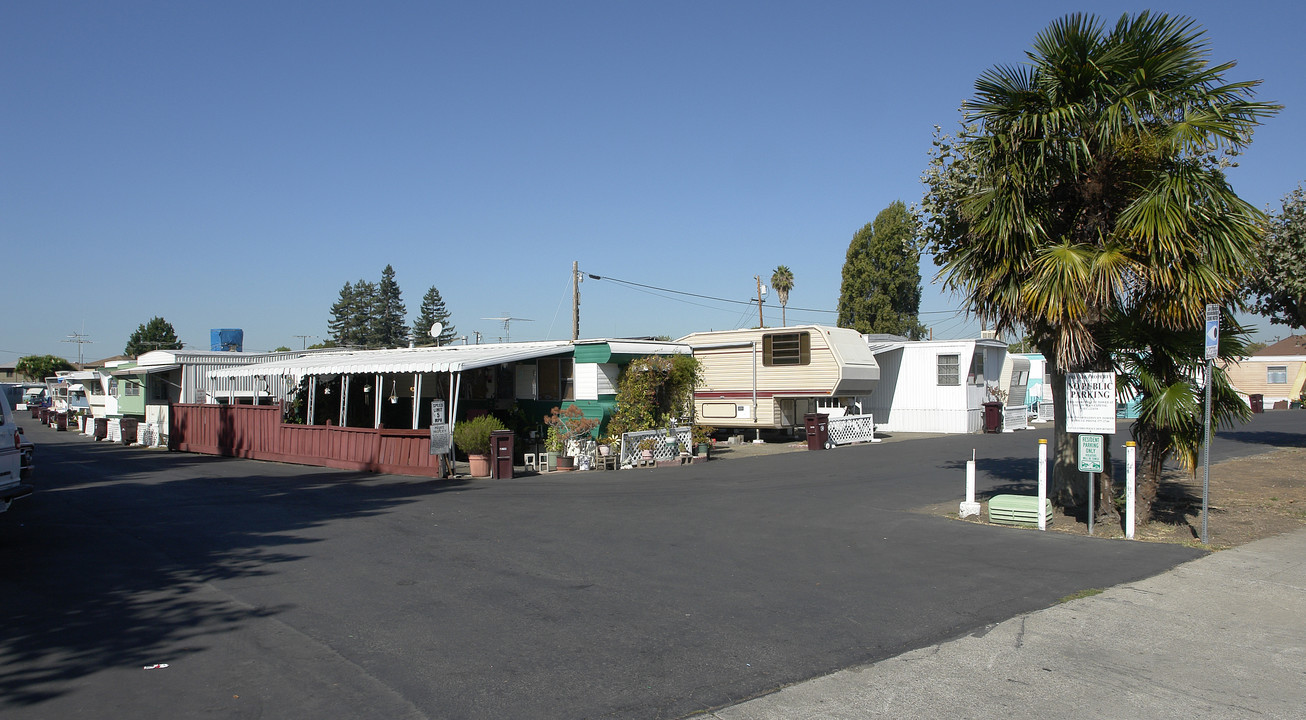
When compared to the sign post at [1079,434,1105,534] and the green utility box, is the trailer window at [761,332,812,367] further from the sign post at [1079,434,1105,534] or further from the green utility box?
the sign post at [1079,434,1105,534]

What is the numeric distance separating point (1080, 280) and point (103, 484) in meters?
18.2

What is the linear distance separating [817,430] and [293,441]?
A: 1416cm

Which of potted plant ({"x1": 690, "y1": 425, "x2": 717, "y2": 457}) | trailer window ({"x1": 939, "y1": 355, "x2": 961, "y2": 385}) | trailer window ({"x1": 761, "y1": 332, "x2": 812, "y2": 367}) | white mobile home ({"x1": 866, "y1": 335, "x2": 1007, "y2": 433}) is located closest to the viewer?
potted plant ({"x1": 690, "y1": 425, "x2": 717, "y2": 457})

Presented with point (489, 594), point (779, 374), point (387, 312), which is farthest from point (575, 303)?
point (387, 312)

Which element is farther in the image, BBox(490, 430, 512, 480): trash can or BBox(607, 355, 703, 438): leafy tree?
BBox(607, 355, 703, 438): leafy tree

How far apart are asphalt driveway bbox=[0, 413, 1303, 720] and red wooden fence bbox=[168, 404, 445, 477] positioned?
11.3 feet

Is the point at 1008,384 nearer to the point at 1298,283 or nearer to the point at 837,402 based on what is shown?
the point at 837,402

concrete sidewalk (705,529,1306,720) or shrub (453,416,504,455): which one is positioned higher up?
shrub (453,416,504,455)

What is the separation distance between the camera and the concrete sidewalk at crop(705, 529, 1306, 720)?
4.96 metres

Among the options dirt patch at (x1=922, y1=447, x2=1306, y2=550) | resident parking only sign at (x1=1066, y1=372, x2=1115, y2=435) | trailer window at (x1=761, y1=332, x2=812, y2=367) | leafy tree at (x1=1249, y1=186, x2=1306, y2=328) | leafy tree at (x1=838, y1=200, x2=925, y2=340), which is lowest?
dirt patch at (x1=922, y1=447, x2=1306, y2=550)

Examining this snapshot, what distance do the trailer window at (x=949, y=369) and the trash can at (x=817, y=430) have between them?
300 inches

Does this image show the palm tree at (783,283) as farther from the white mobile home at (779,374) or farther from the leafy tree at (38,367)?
the leafy tree at (38,367)

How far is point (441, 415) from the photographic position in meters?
17.3

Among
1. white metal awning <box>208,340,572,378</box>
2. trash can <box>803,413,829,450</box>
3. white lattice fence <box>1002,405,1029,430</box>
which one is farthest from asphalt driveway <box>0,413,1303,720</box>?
white lattice fence <box>1002,405,1029,430</box>
